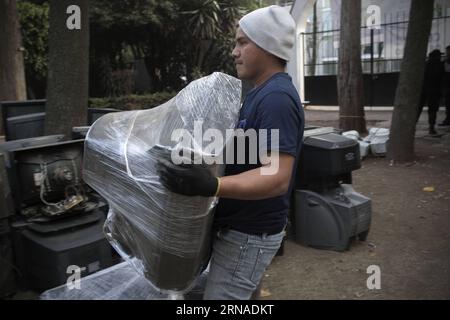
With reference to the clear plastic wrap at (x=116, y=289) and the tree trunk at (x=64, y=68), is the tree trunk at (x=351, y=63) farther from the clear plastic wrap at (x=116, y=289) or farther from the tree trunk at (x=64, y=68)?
the clear plastic wrap at (x=116, y=289)

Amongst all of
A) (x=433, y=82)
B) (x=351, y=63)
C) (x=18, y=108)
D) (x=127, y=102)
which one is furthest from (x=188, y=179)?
(x=127, y=102)

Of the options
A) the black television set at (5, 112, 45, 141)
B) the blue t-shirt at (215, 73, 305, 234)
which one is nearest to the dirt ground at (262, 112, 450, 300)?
the blue t-shirt at (215, 73, 305, 234)

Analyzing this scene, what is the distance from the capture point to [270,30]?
1.88 m

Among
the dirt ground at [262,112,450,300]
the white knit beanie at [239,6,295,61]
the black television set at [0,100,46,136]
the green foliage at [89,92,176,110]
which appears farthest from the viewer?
the green foliage at [89,92,176,110]

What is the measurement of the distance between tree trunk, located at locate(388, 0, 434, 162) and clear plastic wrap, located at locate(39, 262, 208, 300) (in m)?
5.92

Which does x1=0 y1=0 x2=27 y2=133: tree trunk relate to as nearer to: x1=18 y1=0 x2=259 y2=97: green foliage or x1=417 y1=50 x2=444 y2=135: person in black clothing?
x1=18 y1=0 x2=259 y2=97: green foliage

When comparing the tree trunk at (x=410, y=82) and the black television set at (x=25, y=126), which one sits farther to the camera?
the tree trunk at (x=410, y=82)

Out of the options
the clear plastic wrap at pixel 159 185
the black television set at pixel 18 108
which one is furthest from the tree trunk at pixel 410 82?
the clear plastic wrap at pixel 159 185

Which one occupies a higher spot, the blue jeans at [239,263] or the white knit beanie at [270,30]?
the white knit beanie at [270,30]

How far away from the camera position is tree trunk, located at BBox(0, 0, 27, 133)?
29.2 ft

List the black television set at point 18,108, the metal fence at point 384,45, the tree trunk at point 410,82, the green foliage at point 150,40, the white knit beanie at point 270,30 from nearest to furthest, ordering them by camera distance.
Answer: the white knit beanie at point 270,30
the black television set at point 18,108
the tree trunk at point 410,82
the green foliage at point 150,40
the metal fence at point 384,45

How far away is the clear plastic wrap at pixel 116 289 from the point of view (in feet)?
7.36

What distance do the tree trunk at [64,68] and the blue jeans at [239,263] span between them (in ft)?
11.6
